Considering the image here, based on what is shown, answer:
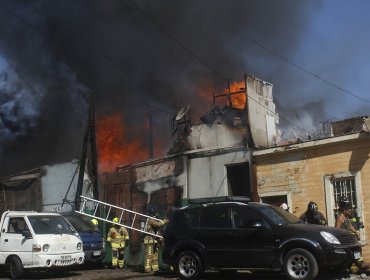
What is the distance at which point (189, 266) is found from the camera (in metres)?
10.8

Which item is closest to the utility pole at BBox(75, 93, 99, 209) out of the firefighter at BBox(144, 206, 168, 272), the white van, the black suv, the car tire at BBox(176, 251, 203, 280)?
the firefighter at BBox(144, 206, 168, 272)

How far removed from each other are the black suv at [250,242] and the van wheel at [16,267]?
Answer: 12.0 feet

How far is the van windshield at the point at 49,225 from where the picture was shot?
1259 cm

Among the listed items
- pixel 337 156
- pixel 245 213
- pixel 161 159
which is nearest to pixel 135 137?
pixel 161 159

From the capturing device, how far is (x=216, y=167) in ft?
55.8

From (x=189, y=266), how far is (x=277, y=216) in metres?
2.21

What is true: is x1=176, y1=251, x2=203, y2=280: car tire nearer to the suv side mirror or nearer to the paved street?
the paved street

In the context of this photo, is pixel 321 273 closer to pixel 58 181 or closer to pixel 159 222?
pixel 159 222

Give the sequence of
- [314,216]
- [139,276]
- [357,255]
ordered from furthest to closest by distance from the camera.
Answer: [139,276] < [314,216] < [357,255]

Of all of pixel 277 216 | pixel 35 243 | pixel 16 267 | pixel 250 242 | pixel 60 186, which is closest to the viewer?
pixel 250 242

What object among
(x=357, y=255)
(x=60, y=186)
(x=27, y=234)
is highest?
(x=60, y=186)

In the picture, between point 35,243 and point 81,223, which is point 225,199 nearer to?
point 35,243

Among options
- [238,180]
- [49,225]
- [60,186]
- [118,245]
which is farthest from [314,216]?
[60,186]

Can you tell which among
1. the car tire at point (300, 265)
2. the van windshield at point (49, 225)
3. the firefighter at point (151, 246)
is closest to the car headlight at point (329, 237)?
the car tire at point (300, 265)
